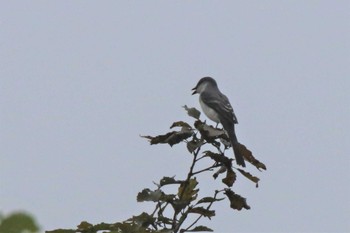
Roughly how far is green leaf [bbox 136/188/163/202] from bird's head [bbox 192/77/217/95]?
26.2 ft

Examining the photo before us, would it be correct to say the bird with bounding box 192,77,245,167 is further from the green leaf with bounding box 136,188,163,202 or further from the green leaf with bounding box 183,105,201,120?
the green leaf with bounding box 136,188,163,202

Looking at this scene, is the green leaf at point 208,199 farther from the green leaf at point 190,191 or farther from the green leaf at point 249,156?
the green leaf at point 249,156

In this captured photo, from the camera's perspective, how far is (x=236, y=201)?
442cm

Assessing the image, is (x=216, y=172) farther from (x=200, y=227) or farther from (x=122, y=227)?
(x=122, y=227)

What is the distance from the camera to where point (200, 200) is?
426 cm

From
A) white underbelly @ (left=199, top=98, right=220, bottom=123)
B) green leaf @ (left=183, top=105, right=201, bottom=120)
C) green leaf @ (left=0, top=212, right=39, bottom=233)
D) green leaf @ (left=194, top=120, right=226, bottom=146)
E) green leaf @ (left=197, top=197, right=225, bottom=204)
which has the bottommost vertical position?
green leaf @ (left=0, top=212, right=39, bottom=233)

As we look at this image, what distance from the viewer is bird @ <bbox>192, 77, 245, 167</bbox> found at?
32.7ft

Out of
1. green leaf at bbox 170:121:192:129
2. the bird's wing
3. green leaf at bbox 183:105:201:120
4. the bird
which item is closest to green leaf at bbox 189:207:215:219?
green leaf at bbox 170:121:192:129

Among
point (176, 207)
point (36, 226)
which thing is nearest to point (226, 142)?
point (176, 207)

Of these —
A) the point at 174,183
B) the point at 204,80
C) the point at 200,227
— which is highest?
the point at 204,80

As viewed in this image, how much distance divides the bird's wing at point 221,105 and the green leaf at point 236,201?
5.49 metres

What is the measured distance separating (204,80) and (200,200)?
27.1 feet

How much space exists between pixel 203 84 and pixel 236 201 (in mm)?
8014

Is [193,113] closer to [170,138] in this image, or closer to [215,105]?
[170,138]
